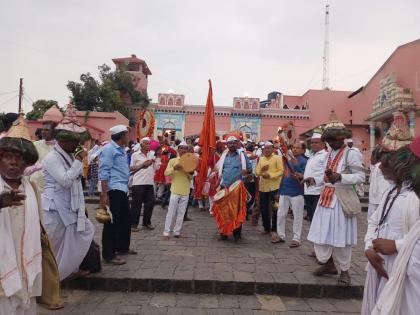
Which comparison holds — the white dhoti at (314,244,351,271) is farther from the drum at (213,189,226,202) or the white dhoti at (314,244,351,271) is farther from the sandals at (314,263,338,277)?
the drum at (213,189,226,202)

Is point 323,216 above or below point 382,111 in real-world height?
below

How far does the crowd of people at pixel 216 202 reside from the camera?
2.42 m

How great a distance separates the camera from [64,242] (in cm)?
431

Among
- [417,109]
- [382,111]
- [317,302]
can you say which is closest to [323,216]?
[317,302]

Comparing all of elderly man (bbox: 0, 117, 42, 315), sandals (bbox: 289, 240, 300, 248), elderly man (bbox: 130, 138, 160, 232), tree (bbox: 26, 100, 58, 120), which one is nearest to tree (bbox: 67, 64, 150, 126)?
Answer: tree (bbox: 26, 100, 58, 120)

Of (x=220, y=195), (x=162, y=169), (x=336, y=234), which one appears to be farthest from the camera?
(x=162, y=169)

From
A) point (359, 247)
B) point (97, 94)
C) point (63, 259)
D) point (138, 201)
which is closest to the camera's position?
point (63, 259)

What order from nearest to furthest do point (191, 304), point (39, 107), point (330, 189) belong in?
1. point (191, 304)
2. point (330, 189)
3. point (39, 107)

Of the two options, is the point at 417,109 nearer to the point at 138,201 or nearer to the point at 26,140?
the point at 138,201

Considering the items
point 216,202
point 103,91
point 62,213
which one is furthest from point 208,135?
point 103,91

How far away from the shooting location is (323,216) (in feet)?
16.2

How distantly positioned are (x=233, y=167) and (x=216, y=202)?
70cm

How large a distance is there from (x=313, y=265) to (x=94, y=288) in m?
3.00

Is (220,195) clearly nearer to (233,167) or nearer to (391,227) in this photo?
(233,167)
